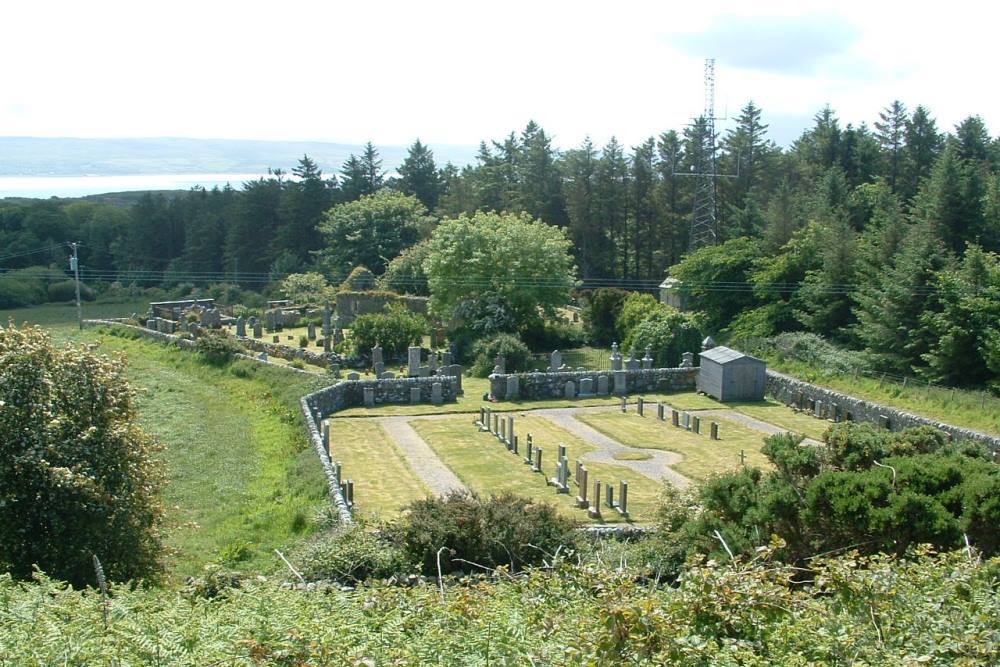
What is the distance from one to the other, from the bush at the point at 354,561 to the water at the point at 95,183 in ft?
338

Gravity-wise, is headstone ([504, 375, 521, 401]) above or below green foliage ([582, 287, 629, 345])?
below

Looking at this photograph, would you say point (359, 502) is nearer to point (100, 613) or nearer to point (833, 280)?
point (100, 613)

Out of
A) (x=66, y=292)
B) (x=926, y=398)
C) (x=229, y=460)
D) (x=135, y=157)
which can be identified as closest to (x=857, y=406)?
(x=926, y=398)

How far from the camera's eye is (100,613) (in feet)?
28.0

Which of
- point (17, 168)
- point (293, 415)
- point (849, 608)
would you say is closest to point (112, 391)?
point (849, 608)

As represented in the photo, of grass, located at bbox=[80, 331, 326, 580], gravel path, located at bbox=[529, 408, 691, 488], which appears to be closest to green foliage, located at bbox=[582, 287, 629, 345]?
gravel path, located at bbox=[529, 408, 691, 488]

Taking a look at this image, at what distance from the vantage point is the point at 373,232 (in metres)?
59.3

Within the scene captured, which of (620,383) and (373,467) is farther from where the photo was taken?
(620,383)

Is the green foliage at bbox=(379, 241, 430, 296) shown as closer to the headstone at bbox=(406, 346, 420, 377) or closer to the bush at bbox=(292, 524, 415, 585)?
the headstone at bbox=(406, 346, 420, 377)

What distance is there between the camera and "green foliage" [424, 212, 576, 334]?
1591 inches

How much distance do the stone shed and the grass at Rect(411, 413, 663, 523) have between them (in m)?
6.78

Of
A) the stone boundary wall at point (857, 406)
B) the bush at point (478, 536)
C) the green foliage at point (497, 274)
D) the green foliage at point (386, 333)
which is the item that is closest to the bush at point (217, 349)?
the green foliage at point (386, 333)

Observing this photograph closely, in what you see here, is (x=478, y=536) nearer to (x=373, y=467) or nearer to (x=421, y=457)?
(x=373, y=467)

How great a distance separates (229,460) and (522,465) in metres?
7.48
